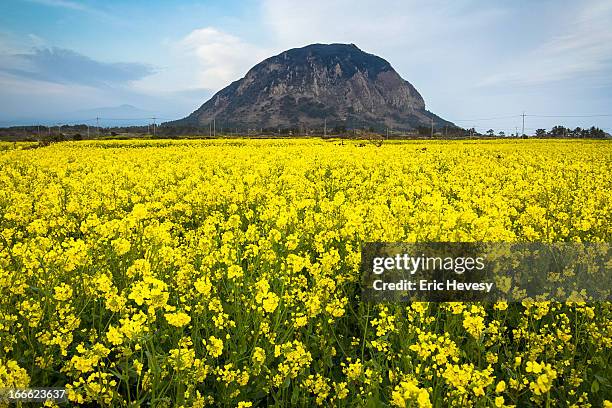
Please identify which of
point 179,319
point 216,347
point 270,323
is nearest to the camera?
point 179,319

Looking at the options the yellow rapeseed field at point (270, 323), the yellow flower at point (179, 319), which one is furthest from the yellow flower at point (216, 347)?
the yellow flower at point (179, 319)

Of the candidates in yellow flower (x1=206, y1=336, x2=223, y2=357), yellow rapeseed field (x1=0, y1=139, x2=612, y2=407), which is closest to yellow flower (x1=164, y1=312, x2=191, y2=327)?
yellow rapeseed field (x1=0, y1=139, x2=612, y2=407)

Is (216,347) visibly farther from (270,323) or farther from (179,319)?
(270,323)

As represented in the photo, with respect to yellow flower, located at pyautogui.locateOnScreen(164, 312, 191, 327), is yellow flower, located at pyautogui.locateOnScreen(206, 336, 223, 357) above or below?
below

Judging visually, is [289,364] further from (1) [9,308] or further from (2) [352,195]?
(2) [352,195]

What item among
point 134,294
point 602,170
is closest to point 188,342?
point 134,294

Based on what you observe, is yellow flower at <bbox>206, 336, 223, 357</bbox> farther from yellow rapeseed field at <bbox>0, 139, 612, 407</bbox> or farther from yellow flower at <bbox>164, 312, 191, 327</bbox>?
yellow flower at <bbox>164, 312, 191, 327</bbox>

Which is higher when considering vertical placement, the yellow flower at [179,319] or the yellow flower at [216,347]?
the yellow flower at [179,319]

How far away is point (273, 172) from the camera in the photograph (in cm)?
1192

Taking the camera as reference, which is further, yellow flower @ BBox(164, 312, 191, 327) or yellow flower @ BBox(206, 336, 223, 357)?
yellow flower @ BBox(206, 336, 223, 357)

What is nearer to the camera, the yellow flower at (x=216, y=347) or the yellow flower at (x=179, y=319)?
the yellow flower at (x=179, y=319)

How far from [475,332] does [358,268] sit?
1.74 meters

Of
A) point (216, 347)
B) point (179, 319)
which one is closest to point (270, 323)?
point (216, 347)

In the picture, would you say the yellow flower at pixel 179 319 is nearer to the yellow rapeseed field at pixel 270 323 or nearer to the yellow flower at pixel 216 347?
the yellow rapeseed field at pixel 270 323
